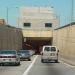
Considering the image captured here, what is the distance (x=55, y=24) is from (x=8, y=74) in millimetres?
112704

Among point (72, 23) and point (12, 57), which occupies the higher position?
point (72, 23)

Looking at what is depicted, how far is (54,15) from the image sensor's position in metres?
142

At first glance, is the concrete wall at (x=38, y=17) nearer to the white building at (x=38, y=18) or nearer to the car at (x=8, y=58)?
the white building at (x=38, y=18)

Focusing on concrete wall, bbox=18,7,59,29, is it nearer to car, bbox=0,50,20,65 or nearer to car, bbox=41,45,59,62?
car, bbox=41,45,59,62

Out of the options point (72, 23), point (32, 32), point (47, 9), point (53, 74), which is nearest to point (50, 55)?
point (72, 23)

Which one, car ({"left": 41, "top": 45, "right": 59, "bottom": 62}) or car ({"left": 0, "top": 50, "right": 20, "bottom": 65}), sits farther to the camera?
car ({"left": 41, "top": 45, "right": 59, "bottom": 62})

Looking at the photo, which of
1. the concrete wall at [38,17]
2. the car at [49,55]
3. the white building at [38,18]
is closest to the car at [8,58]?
the car at [49,55]

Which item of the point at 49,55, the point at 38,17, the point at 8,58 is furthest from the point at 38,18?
the point at 8,58

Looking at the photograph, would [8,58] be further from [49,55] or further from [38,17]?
[38,17]

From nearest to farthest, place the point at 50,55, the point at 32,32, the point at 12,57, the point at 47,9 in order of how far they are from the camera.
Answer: the point at 12,57
the point at 50,55
the point at 32,32
the point at 47,9

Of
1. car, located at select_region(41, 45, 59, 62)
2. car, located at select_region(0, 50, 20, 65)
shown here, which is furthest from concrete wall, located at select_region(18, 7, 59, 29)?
car, located at select_region(0, 50, 20, 65)

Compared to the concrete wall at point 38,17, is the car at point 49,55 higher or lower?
lower

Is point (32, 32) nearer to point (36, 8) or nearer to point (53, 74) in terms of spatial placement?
point (36, 8)

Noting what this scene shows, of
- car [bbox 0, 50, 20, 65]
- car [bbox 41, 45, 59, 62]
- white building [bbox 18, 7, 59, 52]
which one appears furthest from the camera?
white building [bbox 18, 7, 59, 52]
